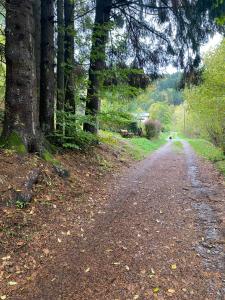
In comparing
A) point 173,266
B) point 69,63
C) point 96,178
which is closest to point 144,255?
point 173,266

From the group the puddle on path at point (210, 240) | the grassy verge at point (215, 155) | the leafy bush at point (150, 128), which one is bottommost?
the grassy verge at point (215, 155)

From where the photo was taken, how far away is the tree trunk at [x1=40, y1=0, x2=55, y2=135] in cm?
784

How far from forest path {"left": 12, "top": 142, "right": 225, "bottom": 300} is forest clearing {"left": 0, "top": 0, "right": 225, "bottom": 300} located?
2 cm

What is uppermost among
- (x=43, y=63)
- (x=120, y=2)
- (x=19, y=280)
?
(x=120, y=2)

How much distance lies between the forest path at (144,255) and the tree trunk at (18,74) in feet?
7.81

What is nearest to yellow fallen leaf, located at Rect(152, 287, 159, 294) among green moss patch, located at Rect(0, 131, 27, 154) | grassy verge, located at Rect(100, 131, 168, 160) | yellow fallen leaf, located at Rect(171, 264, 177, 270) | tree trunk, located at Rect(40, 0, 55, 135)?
yellow fallen leaf, located at Rect(171, 264, 177, 270)

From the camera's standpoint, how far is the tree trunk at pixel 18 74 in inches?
229

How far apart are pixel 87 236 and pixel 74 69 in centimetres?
632

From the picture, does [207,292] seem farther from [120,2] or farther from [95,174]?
[120,2]

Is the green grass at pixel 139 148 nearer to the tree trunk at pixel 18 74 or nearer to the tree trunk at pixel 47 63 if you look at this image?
the tree trunk at pixel 47 63

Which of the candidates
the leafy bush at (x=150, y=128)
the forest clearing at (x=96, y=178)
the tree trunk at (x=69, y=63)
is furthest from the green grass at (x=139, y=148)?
the leafy bush at (x=150, y=128)

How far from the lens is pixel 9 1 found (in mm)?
5816

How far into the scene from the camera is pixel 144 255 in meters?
4.00

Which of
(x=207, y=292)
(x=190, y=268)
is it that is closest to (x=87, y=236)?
(x=190, y=268)
